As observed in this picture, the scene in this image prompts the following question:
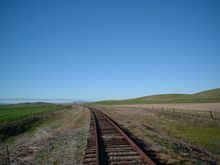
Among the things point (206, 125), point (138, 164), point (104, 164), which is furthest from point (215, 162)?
point (206, 125)

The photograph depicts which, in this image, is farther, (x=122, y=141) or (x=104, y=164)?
(x=122, y=141)

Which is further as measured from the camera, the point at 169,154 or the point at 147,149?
the point at 147,149

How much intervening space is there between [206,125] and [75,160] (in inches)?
549

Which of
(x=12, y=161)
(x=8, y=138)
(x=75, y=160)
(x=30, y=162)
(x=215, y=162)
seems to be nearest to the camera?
(x=215, y=162)

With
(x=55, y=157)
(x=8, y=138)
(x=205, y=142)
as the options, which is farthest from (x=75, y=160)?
(x=8, y=138)

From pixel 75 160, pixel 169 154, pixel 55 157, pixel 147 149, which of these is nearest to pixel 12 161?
pixel 55 157

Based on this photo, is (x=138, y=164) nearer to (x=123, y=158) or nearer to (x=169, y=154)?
(x=123, y=158)

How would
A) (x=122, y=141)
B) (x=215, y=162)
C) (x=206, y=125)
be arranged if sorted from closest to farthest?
(x=215, y=162) → (x=122, y=141) → (x=206, y=125)

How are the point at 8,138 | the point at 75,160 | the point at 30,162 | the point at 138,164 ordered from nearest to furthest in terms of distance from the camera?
1. the point at 138,164
2. the point at 75,160
3. the point at 30,162
4. the point at 8,138

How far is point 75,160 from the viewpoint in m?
9.38

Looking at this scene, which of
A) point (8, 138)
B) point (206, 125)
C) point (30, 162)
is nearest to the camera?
point (30, 162)

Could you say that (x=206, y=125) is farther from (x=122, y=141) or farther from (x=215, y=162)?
(x=215, y=162)

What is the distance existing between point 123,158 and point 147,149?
210 cm

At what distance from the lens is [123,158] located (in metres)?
8.99
